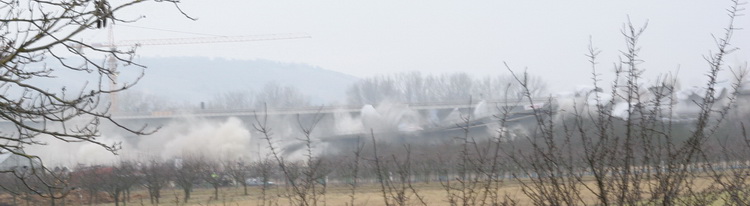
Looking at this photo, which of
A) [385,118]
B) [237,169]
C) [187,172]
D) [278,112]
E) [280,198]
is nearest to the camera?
[280,198]

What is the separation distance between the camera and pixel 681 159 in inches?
350

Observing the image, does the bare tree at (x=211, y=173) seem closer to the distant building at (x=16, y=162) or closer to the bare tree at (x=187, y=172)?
the bare tree at (x=187, y=172)

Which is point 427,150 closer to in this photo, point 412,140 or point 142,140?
point 412,140

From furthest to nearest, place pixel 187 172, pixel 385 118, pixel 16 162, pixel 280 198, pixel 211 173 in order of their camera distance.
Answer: pixel 385 118 < pixel 211 173 < pixel 187 172 < pixel 280 198 < pixel 16 162

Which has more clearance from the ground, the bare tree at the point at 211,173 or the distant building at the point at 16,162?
the distant building at the point at 16,162

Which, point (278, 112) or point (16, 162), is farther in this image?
point (278, 112)

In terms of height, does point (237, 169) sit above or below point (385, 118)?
below

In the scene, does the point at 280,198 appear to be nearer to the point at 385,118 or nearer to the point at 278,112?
the point at 385,118

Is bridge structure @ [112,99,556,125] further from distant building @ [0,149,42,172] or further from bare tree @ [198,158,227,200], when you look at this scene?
distant building @ [0,149,42,172]

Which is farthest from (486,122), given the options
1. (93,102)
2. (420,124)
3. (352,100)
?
(93,102)

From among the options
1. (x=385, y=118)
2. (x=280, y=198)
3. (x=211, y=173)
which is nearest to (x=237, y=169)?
(x=211, y=173)

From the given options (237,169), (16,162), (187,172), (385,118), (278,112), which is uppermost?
(278,112)

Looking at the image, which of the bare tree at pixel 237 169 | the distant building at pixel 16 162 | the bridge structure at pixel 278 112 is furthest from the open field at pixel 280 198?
the bridge structure at pixel 278 112

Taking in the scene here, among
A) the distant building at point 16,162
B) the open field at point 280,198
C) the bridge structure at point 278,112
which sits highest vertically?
the bridge structure at point 278,112
